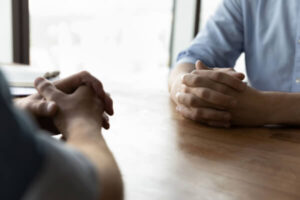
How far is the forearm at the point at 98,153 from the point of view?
30 cm

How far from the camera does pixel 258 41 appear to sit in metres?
1.18

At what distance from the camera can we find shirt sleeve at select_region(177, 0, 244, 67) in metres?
1.16

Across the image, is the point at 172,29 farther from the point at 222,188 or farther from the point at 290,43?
the point at 222,188

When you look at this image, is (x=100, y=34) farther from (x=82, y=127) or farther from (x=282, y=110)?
(x=82, y=127)

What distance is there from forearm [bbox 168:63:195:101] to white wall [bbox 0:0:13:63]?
1178mm

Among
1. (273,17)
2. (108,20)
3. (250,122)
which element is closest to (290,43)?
(273,17)

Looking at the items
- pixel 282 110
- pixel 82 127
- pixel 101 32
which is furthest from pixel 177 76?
pixel 101 32

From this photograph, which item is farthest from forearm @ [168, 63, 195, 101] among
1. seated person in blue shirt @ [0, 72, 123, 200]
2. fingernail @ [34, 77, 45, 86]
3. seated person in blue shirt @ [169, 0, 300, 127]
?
seated person in blue shirt @ [0, 72, 123, 200]

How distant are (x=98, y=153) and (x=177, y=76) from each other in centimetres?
62

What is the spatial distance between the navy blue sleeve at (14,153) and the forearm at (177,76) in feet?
2.25

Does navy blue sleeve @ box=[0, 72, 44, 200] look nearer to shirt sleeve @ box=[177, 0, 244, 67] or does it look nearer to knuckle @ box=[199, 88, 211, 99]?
knuckle @ box=[199, 88, 211, 99]

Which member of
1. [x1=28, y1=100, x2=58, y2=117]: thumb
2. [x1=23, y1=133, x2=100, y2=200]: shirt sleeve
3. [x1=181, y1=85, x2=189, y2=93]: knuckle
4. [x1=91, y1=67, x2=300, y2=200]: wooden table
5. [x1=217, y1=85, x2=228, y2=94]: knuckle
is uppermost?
[x1=23, y1=133, x2=100, y2=200]: shirt sleeve

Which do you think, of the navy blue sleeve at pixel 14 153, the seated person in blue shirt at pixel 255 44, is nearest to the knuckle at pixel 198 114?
the seated person in blue shirt at pixel 255 44

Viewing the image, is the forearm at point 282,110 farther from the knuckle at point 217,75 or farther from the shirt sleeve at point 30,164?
the shirt sleeve at point 30,164
